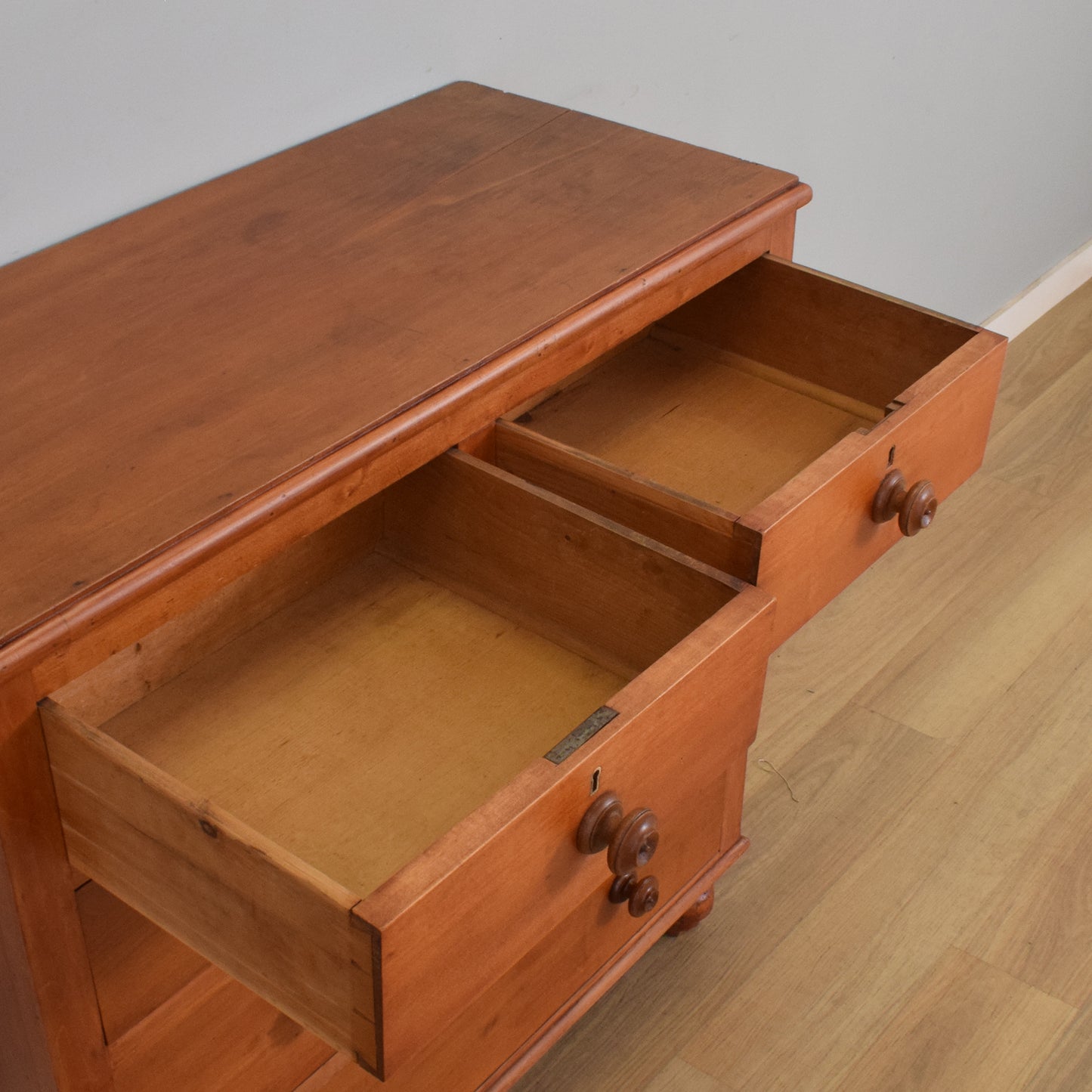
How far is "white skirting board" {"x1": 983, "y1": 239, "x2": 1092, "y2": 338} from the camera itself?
8.41 feet

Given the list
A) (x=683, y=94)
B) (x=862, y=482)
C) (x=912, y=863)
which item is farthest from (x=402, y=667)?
(x=683, y=94)

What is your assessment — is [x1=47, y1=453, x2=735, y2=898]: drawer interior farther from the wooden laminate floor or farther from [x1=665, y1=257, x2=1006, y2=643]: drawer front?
the wooden laminate floor

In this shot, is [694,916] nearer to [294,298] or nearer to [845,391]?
[845,391]

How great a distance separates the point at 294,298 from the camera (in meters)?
1.06

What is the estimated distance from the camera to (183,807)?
0.75m

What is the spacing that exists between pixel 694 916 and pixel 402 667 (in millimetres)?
568

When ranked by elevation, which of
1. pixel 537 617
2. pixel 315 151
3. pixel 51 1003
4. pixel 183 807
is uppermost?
pixel 315 151

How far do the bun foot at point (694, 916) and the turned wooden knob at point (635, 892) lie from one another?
18.9 inches

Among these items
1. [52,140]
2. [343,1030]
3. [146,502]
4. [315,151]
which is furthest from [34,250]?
[343,1030]

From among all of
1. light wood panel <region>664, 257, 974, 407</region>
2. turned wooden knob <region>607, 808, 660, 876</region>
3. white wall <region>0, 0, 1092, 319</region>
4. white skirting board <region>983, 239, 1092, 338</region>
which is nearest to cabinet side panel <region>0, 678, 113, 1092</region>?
turned wooden knob <region>607, 808, 660, 876</region>

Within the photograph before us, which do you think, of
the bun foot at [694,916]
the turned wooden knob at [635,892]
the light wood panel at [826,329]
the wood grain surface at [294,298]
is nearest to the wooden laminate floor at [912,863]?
the bun foot at [694,916]

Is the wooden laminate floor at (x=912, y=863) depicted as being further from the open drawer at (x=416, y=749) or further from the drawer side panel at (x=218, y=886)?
the drawer side panel at (x=218, y=886)

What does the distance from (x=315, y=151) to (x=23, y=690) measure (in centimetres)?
68

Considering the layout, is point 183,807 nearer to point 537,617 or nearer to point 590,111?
point 537,617
